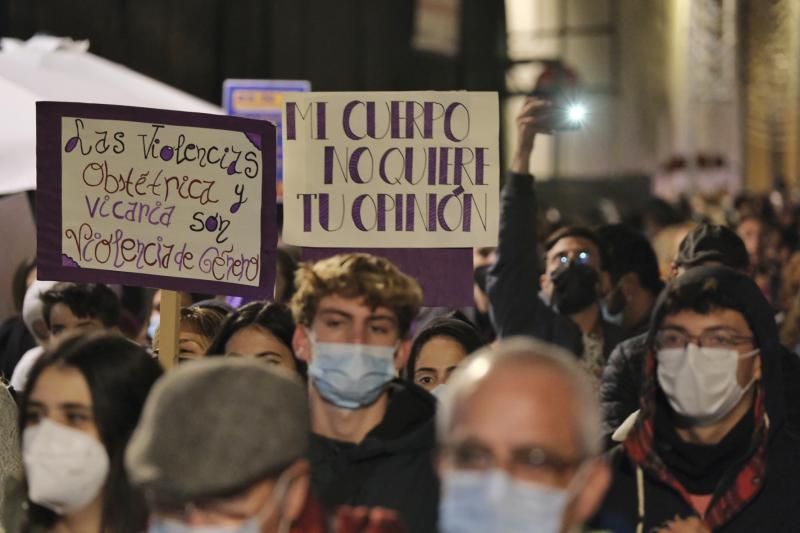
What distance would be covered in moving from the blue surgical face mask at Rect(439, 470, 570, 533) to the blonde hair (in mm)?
1563

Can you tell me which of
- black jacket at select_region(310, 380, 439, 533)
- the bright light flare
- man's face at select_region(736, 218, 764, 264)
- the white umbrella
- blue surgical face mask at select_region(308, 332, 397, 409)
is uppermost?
the white umbrella

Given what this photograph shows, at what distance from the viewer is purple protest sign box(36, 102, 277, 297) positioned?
6.59 metres

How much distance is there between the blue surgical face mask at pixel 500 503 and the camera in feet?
11.4

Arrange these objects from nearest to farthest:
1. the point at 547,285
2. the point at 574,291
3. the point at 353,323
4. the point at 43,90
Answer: the point at 353,323
the point at 574,291
the point at 547,285
the point at 43,90

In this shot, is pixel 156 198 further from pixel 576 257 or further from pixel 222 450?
pixel 222 450

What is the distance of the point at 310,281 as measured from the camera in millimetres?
5137

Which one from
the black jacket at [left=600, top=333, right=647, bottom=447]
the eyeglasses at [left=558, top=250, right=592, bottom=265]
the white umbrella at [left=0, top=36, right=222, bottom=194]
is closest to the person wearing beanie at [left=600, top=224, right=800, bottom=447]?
the black jacket at [left=600, top=333, right=647, bottom=447]

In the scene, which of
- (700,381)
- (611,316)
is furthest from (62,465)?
(611,316)

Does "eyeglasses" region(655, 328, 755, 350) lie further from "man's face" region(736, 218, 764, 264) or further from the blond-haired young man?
"man's face" region(736, 218, 764, 264)

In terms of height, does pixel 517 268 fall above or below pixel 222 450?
above

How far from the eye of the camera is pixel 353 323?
511 centimetres

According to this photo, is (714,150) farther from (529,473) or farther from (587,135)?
(529,473)

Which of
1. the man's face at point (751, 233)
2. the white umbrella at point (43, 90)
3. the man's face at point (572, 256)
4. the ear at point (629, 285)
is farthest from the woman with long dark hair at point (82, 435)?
the man's face at point (751, 233)

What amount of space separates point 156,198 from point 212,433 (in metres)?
3.11
